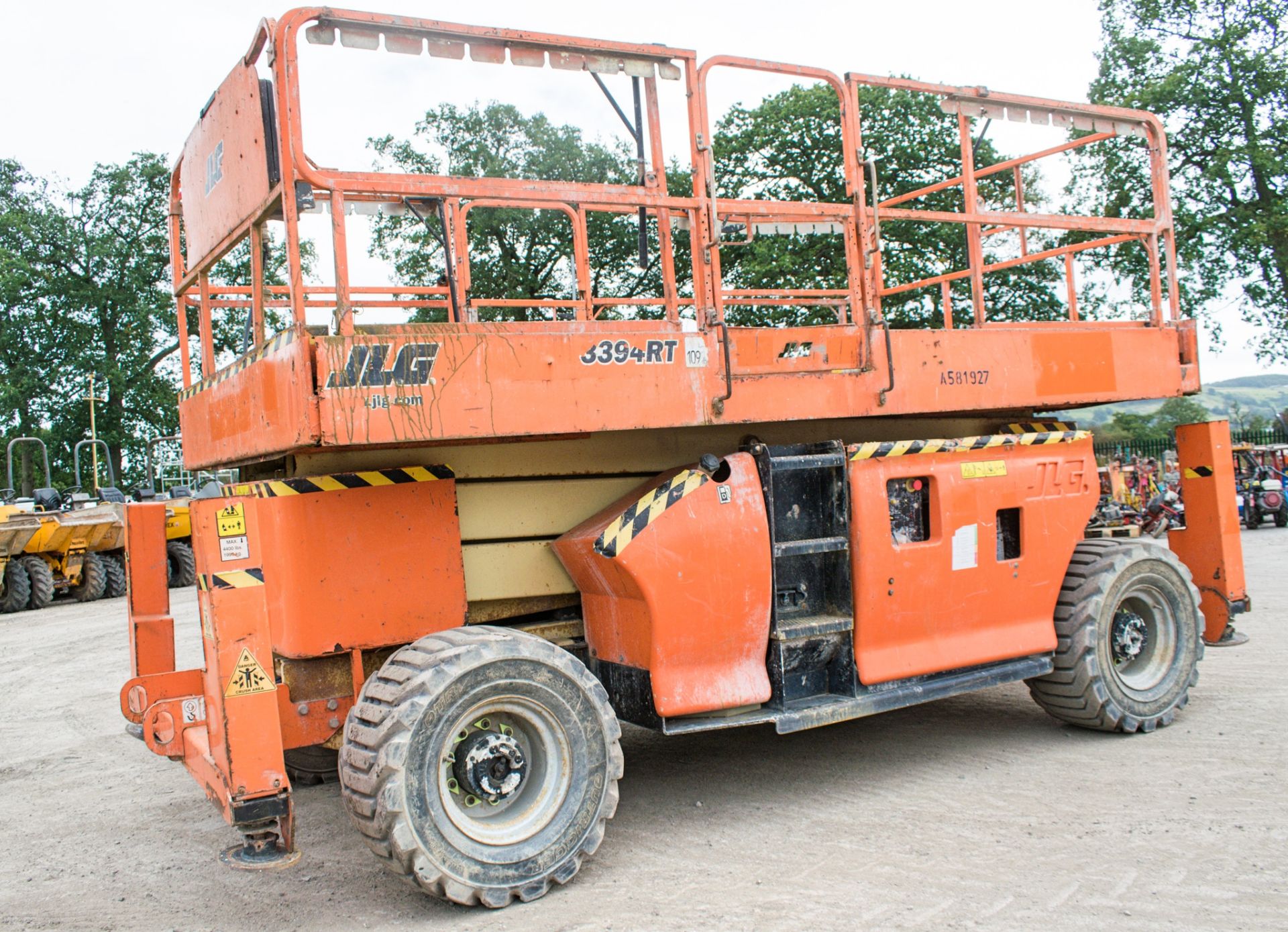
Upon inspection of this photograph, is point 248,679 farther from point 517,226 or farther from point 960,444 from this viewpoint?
point 517,226

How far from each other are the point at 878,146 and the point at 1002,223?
21664 millimetres

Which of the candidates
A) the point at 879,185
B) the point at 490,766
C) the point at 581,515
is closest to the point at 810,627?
the point at 581,515

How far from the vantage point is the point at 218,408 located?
5.09 m

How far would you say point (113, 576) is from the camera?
20156 millimetres

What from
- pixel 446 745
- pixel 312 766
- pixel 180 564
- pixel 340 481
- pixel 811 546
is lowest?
Answer: pixel 312 766

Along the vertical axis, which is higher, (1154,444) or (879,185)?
(879,185)

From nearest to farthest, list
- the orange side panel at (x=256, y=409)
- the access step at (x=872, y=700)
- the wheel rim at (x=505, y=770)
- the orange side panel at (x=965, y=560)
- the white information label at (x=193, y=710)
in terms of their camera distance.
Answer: the orange side panel at (x=256, y=409), the wheel rim at (x=505, y=770), the white information label at (x=193, y=710), the access step at (x=872, y=700), the orange side panel at (x=965, y=560)

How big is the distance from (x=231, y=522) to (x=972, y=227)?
397 centimetres

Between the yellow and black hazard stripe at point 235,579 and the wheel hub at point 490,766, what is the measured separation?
101 cm

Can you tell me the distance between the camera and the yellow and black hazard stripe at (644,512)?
185 inches

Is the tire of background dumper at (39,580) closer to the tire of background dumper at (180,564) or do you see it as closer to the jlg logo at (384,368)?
the tire of background dumper at (180,564)

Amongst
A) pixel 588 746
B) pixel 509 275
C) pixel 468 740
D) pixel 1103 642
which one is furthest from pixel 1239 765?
pixel 509 275

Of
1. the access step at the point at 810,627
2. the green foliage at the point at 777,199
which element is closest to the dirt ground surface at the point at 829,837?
the access step at the point at 810,627

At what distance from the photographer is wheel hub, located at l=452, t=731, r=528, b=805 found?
430cm
